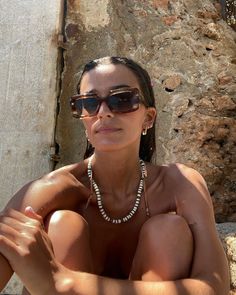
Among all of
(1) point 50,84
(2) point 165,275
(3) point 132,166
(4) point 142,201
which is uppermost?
(1) point 50,84

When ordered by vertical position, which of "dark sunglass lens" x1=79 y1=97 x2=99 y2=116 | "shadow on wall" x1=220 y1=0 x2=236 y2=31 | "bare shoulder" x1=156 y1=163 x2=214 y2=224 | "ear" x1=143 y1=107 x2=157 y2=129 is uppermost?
"shadow on wall" x1=220 y1=0 x2=236 y2=31

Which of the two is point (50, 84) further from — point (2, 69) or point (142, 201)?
point (142, 201)

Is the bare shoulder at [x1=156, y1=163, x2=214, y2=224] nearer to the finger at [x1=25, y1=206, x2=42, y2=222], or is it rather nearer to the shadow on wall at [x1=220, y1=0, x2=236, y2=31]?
the finger at [x1=25, y1=206, x2=42, y2=222]

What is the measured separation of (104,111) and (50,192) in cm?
30

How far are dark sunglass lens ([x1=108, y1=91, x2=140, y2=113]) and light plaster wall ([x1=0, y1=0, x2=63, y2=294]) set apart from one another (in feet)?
3.23

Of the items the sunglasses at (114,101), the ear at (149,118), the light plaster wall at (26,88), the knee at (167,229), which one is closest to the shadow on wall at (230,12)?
the light plaster wall at (26,88)

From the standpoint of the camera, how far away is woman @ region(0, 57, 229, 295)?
1287mm

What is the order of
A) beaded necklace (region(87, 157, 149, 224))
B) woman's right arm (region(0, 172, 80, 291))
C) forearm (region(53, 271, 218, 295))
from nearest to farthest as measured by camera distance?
forearm (region(53, 271, 218, 295)) < woman's right arm (region(0, 172, 80, 291)) < beaded necklace (region(87, 157, 149, 224))

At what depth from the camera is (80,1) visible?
2.74m

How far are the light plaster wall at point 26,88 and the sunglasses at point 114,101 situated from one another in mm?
936

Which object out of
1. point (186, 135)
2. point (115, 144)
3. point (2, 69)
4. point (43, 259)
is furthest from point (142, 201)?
point (2, 69)

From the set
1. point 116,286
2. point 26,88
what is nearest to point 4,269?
point 116,286

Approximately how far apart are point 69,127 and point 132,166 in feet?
2.96

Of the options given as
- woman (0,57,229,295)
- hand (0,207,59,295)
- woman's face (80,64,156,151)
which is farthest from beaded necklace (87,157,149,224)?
hand (0,207,59,295)
